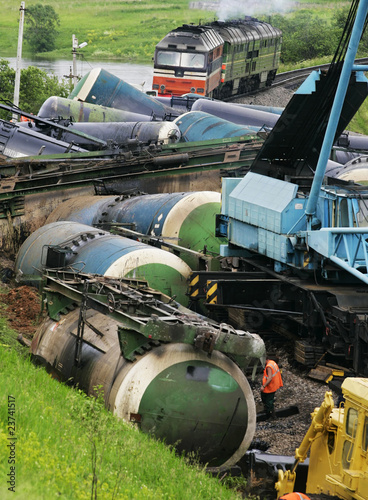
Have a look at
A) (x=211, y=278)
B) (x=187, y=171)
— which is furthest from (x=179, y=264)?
(x=187, y=171)

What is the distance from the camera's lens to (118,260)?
13.5 m

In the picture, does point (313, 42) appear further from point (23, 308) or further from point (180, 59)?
point (23, 308)

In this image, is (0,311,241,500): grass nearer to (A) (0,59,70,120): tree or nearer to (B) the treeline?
(A) (0,59,70,120): tree

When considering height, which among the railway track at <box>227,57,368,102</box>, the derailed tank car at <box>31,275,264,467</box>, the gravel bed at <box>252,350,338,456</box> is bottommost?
the gravel bed at <box>252,350,338,456</box>

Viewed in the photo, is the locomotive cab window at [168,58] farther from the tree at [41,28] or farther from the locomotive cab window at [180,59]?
the tree at [41,28]

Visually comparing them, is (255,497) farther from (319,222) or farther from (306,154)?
(306,154)

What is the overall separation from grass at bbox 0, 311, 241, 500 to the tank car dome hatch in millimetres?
4104

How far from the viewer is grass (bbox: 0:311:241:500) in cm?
590

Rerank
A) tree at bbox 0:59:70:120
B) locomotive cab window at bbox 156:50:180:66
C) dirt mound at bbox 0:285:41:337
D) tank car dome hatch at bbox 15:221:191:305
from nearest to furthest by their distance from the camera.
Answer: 1. tank car dome hatch at bbox 15:221:191:305
2. dirt mound at bbox 0:285:41:337
3. locomotive cab window at bbox 156:50:180:66
4. tree at bbox 0:59:70:120

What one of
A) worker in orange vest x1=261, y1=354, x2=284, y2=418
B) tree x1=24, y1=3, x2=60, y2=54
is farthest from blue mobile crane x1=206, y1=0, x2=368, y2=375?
tree x1=24, y1=3, x2=60, y2=54

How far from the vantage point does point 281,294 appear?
14133 mm

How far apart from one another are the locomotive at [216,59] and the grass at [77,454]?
3051 cm

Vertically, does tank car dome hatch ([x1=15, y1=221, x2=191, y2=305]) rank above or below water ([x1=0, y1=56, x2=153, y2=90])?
above

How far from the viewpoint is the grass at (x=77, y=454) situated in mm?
5902
